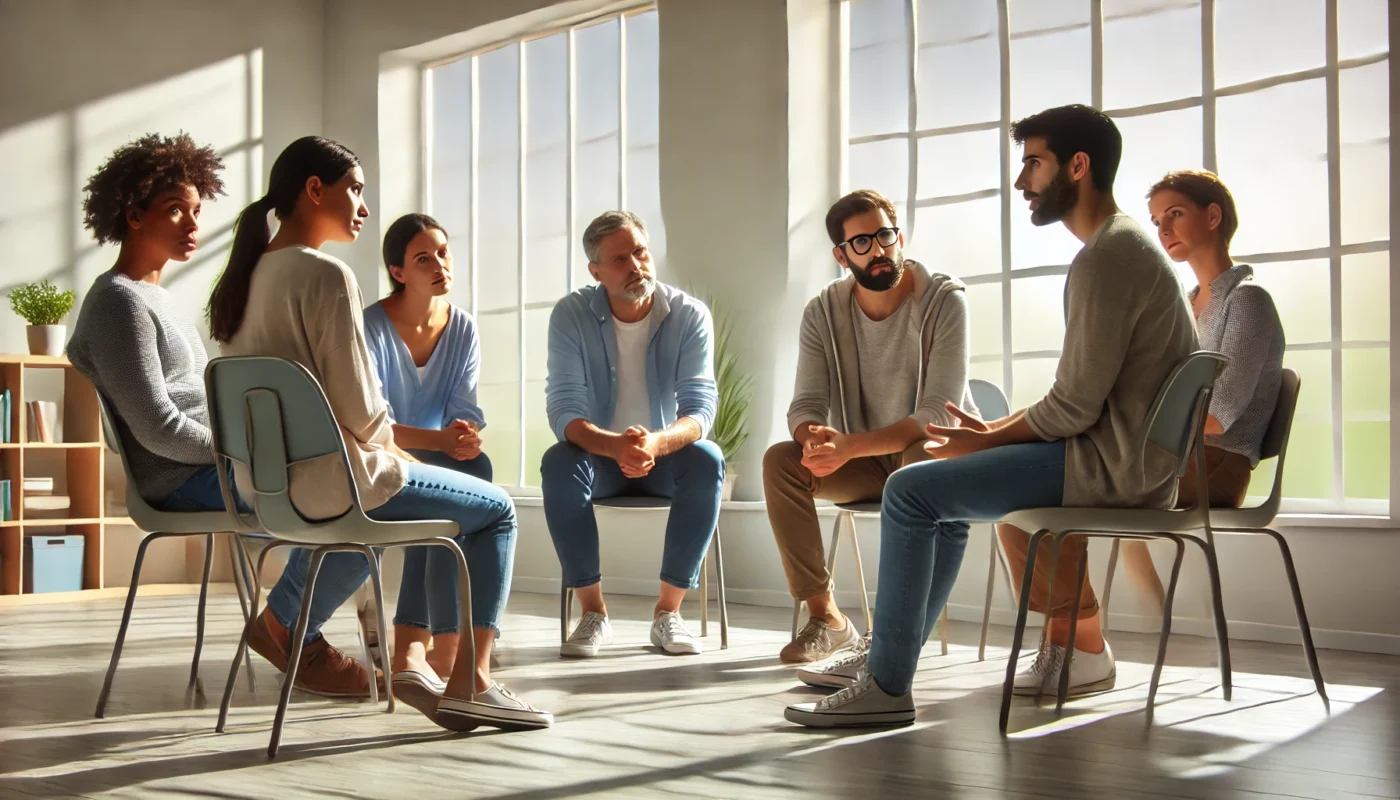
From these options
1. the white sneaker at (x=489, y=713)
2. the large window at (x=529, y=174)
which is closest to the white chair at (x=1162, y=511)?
the white sneaker at (x=489, y=713)

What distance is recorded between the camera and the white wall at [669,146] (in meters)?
3.86

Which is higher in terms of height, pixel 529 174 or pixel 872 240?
pixel 529 174

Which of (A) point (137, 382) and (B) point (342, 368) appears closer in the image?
(B) point (342, 368)

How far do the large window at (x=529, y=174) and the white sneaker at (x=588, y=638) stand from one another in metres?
2.54

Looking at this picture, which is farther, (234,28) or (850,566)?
(234,28)

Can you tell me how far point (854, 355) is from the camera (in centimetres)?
348

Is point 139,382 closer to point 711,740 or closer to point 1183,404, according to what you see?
point 711,740

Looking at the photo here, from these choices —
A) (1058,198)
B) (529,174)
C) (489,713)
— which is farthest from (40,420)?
(1058,198)

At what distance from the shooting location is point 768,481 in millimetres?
3461

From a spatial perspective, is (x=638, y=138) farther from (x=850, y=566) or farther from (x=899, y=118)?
(x=850, y=566)

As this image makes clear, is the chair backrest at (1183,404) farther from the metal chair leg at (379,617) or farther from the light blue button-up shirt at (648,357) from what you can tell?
the light blue button-up shirt at (648,357)

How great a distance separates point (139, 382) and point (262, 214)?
1.72 feet

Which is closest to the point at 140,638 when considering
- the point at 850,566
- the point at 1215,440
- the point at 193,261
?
the point at 850,566

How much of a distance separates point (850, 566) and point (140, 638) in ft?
8.12
